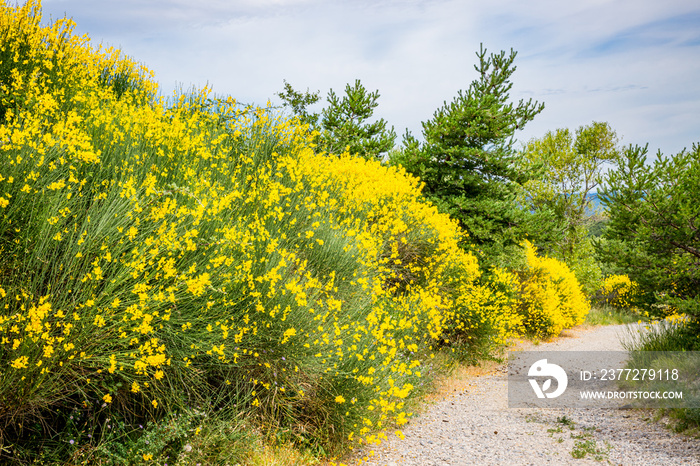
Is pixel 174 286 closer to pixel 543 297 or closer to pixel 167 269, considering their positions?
pixel 167 269

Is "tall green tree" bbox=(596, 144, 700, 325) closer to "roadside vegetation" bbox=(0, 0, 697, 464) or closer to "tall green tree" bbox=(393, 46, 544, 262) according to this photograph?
"roadside vegetation" bbox=(0, 0, 697, 464)

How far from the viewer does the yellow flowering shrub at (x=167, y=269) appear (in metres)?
3.08

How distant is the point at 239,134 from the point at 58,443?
4.70m

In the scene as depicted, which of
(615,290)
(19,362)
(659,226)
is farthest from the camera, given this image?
(615,290)

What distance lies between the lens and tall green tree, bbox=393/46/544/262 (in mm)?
12375

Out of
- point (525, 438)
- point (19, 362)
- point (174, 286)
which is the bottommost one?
point (525, 438)

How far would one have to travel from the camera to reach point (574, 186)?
86.6ft

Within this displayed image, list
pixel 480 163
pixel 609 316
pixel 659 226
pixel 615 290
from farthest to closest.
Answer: pixel 615 290, pixel 609 316, pixel 480 163, pixel 659 226

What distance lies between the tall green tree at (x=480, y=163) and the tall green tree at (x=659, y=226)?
3976 mm

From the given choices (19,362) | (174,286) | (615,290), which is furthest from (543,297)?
(19,362)

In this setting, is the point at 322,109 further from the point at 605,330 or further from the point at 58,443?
the point at 58,443

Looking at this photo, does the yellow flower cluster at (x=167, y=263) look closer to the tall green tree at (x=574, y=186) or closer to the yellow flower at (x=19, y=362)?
the yellow flower at (x=19, y=362)

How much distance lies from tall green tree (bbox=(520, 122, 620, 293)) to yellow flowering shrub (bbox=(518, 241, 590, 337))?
5.50 meters

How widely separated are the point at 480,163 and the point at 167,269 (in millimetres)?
A: 10965
